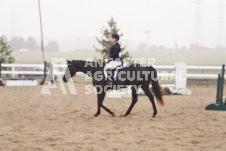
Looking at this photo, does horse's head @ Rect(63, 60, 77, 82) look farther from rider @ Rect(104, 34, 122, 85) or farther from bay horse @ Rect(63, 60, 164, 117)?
rider @ Rect(104, 34, 122, 85)

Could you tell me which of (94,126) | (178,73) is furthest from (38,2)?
(94,126)

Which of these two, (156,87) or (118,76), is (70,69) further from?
(156,87)

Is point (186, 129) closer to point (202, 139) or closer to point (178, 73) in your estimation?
point (202, 139)

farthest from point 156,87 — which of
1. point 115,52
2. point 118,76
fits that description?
point 115,52

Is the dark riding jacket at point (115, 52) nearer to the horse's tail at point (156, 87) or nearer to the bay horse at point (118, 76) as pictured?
the bay horse at point (118, 76)

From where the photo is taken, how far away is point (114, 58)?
938 cm

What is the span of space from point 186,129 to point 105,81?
9.82 ft

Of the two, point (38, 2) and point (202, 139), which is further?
point (38, 2)

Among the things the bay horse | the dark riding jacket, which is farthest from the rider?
the bay horse

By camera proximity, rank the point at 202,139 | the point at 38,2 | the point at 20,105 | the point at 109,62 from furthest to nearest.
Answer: the point at 38,2, the point at 20,105, the point at 109,62, the point at 202,139

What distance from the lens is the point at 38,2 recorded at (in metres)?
36.3

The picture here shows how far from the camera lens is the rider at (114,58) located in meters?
9.26

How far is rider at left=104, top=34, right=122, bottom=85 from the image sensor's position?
926cm

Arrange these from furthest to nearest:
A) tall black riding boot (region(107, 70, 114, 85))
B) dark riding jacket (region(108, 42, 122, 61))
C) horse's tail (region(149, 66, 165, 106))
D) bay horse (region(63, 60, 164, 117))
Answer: horse's tail (region(149, 66, 165, 106)) < tall black riding boot (region(107, 70, 114, 85)) < bay horse (region(63, 60, 164, 117)) < dark riding jacket (region(108, 42, 122, 61))
